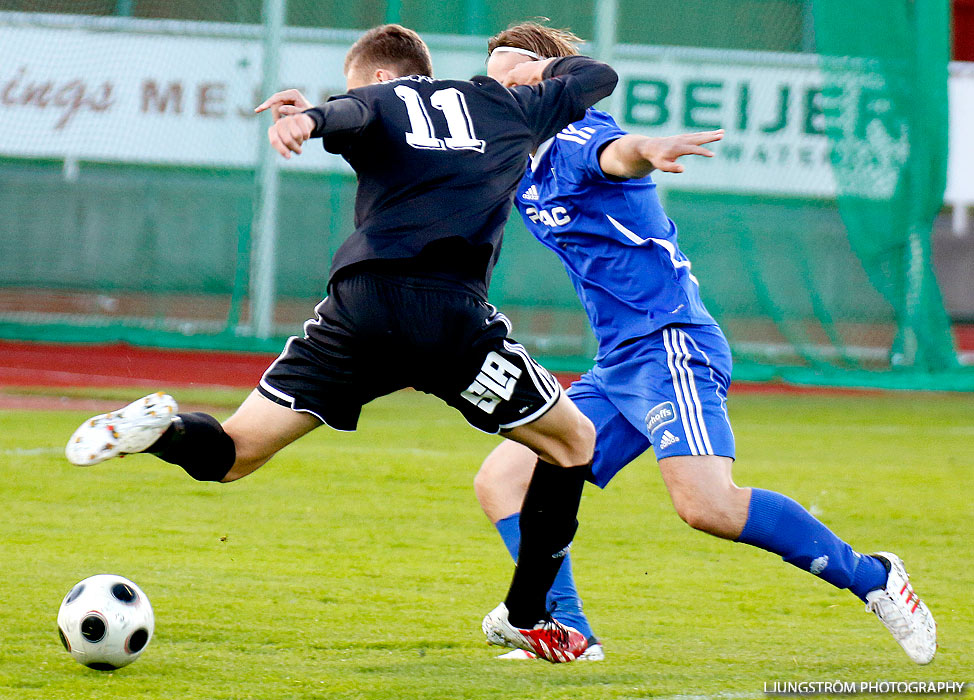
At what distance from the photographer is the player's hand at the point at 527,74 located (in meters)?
4.31

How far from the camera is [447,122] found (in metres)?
3.71

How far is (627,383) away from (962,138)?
9.75 metres

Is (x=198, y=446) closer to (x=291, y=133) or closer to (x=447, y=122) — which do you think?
(x=291, y=133)

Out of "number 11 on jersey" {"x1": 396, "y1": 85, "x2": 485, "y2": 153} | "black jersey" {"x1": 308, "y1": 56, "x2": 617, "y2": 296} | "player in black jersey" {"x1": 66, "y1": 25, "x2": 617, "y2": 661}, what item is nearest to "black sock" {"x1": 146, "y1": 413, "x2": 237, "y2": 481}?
"player in black jersey" {"x1": 66, "y1": 25, "x2": 617, "y2": 661}

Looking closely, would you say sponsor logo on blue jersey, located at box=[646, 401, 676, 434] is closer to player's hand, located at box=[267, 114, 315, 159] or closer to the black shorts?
the black shorts

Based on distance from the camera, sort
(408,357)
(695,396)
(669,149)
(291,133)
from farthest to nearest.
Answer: (695,396)
(669,149)
(408,357)
(291,133)

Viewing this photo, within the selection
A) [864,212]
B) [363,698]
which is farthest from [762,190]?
[363,698]

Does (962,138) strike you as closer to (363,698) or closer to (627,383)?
(627,383)

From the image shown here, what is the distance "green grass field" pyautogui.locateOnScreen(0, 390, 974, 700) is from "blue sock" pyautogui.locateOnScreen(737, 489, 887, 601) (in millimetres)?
272

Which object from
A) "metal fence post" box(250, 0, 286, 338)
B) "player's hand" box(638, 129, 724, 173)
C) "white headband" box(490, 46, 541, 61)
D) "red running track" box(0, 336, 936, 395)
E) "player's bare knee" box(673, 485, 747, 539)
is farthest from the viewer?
"metal fence post" box(250, 0, 286, 338)

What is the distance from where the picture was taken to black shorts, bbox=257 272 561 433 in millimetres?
3611

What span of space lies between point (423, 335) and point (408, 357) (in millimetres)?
85

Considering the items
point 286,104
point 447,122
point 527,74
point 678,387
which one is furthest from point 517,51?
point 678,387

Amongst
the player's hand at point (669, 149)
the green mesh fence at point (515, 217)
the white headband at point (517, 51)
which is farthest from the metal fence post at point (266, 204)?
the player's hand at point (669, 149)
